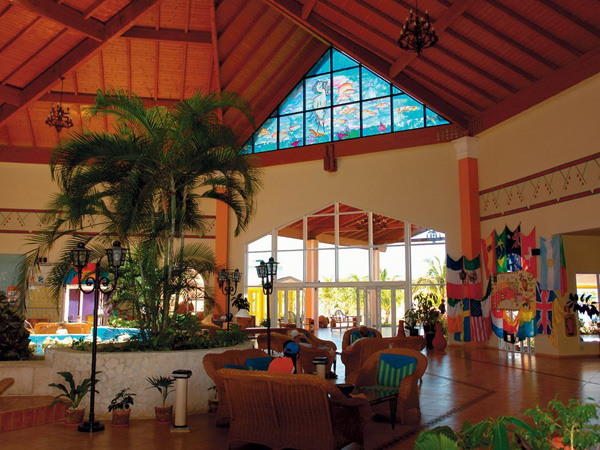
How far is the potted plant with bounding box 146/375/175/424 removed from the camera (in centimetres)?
658

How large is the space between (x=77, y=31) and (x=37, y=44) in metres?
1.61

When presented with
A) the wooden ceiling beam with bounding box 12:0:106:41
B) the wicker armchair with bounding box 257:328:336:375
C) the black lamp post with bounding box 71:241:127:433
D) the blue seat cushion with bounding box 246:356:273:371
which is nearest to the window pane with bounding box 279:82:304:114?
the wooden ceiling beam with bounding box 12:0:106:41

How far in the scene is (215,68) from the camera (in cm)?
1661

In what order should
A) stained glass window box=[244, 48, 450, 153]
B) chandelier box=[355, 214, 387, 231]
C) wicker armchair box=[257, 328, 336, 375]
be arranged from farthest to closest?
chandelier box=[355, 214, 387, 231] < stained glass window box=[244, 48, 450, 153] < wicker armchair box=[257, 328, 336, 375]

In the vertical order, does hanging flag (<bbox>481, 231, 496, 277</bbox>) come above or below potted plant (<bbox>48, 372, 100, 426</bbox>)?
above

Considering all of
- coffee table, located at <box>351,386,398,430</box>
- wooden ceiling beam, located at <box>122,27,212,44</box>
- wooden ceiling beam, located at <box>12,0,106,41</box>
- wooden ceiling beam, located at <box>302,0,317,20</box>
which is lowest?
coffee table, located at <box>351,386,398,430</box>

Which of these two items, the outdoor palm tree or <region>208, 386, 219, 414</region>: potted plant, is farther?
the outdoor palm tree

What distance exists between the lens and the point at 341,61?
1806 centimetres

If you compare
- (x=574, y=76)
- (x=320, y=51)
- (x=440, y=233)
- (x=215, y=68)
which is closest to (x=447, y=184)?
(x=440, y=233)

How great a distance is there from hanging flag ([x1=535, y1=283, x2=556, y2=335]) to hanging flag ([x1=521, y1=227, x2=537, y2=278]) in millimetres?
452

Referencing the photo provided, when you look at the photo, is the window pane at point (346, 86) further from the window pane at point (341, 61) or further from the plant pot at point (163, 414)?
the plant pot at point (163, 414)

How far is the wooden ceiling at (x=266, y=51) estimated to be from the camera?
39.3 feet

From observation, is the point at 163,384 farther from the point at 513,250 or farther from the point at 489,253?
the point at 489,253

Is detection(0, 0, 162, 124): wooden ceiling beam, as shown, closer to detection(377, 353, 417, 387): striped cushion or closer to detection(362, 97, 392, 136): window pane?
detection(362, 97, 392, 136): window pane
